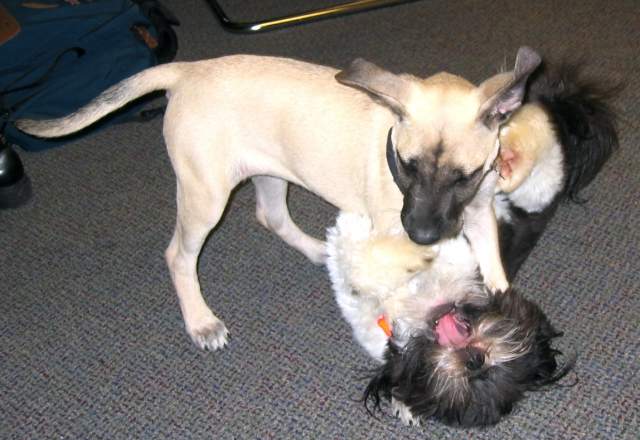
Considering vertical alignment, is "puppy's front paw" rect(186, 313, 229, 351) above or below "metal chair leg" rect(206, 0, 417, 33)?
below

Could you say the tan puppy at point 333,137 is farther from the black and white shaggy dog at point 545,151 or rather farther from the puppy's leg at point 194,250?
the black and white shaggy dog at point 545,151

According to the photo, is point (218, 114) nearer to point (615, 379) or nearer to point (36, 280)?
point (36, 280)

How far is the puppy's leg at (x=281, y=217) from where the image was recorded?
2.56 metres

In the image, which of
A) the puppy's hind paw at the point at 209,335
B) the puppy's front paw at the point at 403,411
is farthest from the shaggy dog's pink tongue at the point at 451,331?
the puppy's hind paw at the point at 209,335

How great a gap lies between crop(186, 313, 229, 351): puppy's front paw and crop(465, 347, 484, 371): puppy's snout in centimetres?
106

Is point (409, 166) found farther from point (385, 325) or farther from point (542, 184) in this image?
point (542, 184)

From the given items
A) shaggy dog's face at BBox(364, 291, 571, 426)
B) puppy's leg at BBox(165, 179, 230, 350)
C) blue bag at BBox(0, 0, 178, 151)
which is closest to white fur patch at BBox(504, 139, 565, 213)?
shaggy dog's face at BBox(364, 291, 571, 426)

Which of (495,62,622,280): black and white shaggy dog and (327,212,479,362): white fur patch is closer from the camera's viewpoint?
(327,212,479,362): white fur patch

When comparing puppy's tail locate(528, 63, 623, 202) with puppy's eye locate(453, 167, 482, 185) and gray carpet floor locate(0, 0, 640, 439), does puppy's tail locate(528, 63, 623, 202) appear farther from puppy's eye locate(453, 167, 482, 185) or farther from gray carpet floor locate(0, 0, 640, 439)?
puppy's eye locate(453, 167, 482, 185)

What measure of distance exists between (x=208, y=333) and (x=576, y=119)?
64.7 inches


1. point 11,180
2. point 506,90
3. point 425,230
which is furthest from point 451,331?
point 11,180

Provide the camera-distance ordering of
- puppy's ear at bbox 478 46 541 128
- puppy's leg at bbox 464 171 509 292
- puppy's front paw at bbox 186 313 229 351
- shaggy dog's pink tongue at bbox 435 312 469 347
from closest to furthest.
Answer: puppy's ear at bbox 478 46 541 128
shaggy dog's pink tongue at bbox 435 312 469 347
puppy's leg at bbox 464 171 509 292
puppy's front paw at bbox 186 313 229 351

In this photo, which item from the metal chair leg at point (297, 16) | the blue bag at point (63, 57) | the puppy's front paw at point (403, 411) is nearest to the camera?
the puppy's front paw at point (403, 411)

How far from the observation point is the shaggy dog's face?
1.63 m
